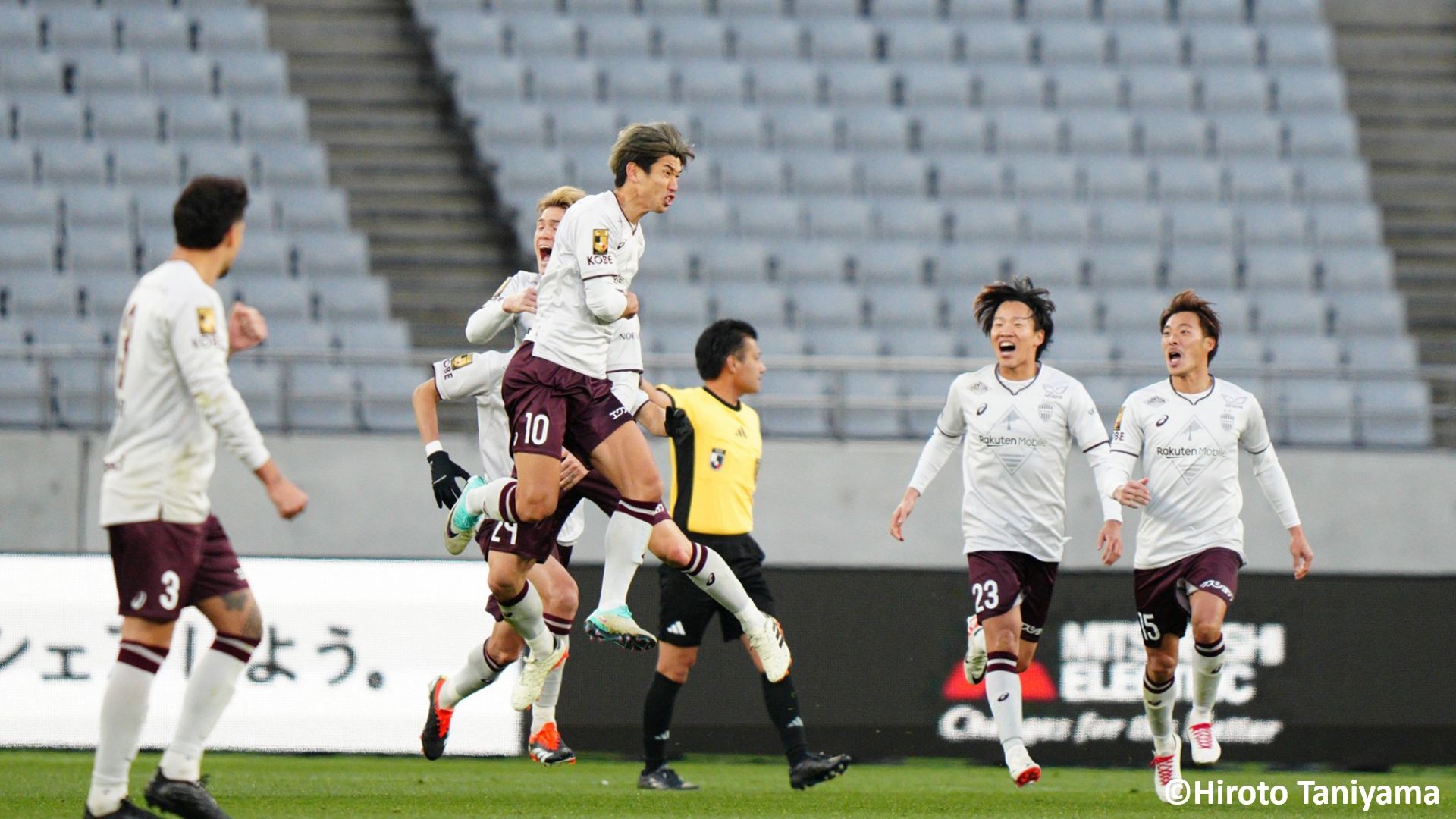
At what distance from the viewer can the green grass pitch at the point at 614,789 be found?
6.81m

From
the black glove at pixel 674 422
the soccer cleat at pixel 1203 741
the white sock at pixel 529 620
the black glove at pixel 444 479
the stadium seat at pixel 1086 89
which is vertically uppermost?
the stadium seat at pixel 1086 89

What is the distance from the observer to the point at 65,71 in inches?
627

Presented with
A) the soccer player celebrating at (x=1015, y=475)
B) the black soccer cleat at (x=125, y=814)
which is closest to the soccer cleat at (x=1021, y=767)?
the soccer player celebrating at (x=1015, y=475)

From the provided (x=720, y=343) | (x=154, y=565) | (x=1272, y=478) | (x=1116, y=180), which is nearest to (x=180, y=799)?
(x=154, y=565)

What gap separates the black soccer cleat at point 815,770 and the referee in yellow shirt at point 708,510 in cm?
56

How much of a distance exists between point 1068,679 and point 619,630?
4.09 metres

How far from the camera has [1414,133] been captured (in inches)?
718

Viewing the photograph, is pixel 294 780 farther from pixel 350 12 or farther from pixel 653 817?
pixel 350 12

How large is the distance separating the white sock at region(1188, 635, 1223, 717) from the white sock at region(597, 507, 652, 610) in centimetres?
251

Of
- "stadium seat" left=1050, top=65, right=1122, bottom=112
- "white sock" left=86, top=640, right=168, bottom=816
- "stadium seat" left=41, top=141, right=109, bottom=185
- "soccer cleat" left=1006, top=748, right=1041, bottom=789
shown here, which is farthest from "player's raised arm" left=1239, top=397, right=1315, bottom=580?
"stadium seat" left=41, top=141, right=109, bottom=185

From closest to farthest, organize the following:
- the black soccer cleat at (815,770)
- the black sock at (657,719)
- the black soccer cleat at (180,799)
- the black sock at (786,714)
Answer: the black soccer cleat at (180,799) < the black soccer cleat at (815,770) < the black sock at (786,714) < the black sock at (657,719)

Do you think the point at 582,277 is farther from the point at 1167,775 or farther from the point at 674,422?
the point at 1167,775

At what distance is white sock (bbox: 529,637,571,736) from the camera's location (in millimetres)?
7859

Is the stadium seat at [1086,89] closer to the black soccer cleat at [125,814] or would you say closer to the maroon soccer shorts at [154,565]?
the maroon soccer shorts at [154,565]
